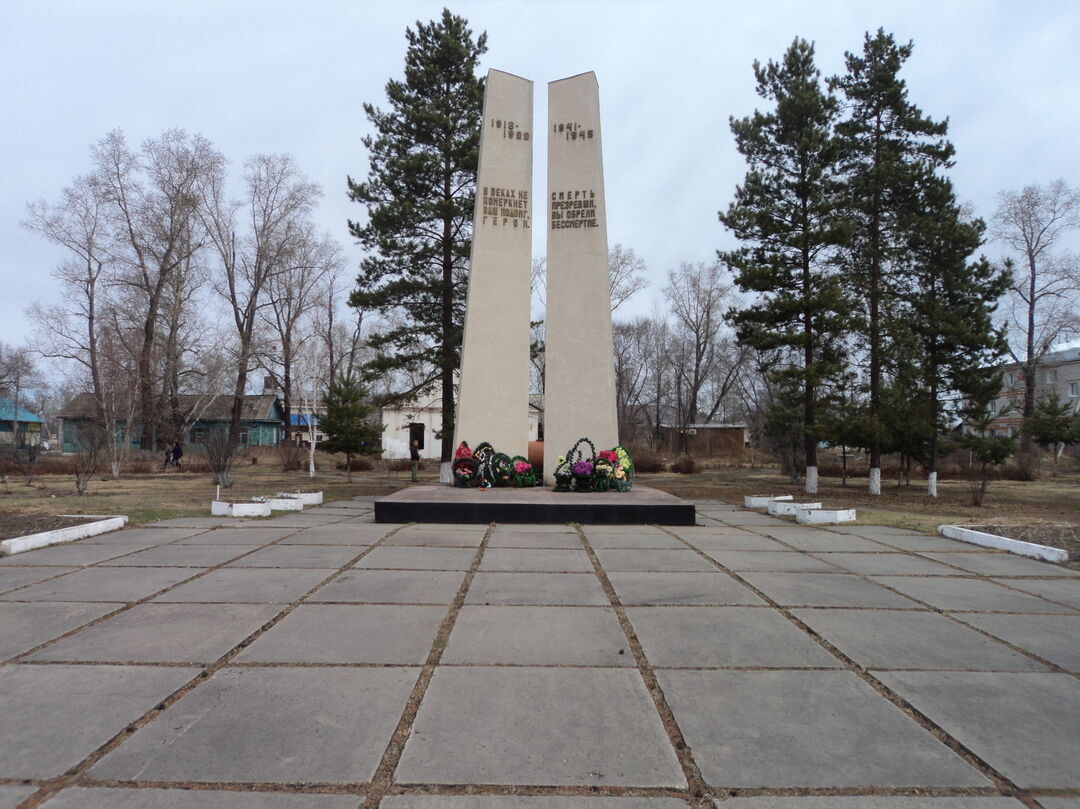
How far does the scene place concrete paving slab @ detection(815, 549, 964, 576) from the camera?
19.4 feet

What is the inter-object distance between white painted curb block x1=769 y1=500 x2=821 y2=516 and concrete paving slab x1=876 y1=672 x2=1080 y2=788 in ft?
23.5

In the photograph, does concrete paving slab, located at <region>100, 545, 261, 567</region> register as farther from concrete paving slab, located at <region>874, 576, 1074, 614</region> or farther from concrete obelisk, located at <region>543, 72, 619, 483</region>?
concrete obelisk, located at <region>543, 72, 619, 483</region>

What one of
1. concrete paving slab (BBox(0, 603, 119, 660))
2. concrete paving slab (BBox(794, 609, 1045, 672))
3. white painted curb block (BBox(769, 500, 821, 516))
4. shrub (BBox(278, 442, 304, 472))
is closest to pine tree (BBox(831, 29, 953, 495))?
white painted curb block (BBox(769, 500, 821, 516))

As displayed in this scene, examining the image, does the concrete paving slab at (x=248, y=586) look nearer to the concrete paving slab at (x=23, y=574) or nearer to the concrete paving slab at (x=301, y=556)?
the concrete paving slab at (x=301, y=556)

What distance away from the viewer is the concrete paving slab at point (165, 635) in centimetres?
338

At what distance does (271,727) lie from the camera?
257cm

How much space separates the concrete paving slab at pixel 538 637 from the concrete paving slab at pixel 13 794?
1752 millimetres

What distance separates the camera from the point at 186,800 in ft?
6.75

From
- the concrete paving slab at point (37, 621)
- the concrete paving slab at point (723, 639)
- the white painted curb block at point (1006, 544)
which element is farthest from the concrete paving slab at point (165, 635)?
the white painted curb block at point (1006, 544)

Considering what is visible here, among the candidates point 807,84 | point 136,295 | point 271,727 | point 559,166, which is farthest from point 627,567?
point 136,295

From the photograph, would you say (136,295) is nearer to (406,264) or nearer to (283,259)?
(283,259)

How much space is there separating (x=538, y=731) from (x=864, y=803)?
3.90 ft

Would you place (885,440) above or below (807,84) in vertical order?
below

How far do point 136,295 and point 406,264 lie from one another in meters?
19.7
